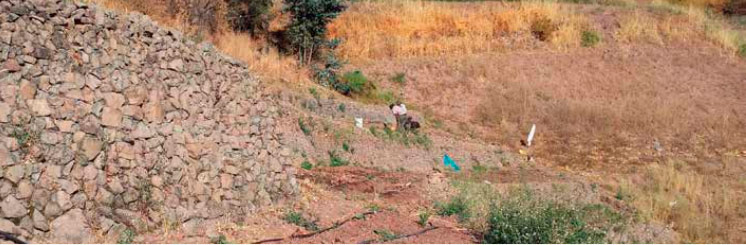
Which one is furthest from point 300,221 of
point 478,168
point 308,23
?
point 308,23

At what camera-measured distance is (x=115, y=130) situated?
35.3 feet

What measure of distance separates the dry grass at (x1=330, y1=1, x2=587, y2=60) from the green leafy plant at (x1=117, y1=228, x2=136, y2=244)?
57.2 ft

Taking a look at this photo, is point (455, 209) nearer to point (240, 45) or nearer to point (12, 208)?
point (12, 208)

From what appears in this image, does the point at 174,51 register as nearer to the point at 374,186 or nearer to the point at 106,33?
the point at 106,33

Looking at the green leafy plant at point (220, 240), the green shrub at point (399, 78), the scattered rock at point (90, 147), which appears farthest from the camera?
the green shrub at point (399, 78)

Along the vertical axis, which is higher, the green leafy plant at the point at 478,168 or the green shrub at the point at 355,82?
the green shrub at the point at 355,82

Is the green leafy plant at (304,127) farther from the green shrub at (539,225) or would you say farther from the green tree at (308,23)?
the green shrub at (539,225)

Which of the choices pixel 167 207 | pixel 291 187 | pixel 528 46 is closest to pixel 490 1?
pixel 528 46

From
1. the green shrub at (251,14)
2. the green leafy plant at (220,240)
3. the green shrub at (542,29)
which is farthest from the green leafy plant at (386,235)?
the green shrub at (542,29)

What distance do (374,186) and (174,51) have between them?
4426 millimetres

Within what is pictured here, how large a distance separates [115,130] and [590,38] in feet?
77.3

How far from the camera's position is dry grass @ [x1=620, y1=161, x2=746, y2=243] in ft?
54.5

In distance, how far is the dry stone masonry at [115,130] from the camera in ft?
32.2

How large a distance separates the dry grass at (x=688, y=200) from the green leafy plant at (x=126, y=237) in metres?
9.10
